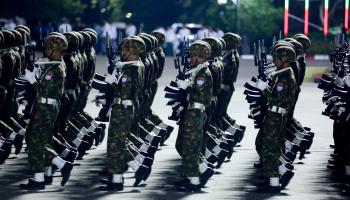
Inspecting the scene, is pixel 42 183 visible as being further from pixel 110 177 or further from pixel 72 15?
pixel 72 15

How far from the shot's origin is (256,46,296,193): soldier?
818 inches

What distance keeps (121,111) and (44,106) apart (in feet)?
3.70

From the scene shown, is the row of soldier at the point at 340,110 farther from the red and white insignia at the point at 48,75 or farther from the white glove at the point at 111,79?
the red and white insignia at the point at 48,75

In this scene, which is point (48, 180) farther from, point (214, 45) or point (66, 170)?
point (214, 45)

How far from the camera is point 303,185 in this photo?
72.2 feet

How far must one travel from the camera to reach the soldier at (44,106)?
811 inches

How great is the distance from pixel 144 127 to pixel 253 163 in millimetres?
2215

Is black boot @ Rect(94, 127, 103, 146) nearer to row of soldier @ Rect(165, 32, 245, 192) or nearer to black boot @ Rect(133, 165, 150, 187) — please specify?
row of soldier @ Rect(165, 32, 245, 192)

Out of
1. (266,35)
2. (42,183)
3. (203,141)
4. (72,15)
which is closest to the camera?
(42,183)

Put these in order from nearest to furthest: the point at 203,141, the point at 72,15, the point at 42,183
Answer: the point at 42,183 → the point at 203,141 → the point at 72,15

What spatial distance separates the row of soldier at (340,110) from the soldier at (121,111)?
3.35m

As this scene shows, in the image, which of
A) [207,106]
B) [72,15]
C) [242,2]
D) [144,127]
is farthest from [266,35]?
[207,106]

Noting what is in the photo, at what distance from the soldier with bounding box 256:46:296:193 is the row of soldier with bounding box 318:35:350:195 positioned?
44.7 inches

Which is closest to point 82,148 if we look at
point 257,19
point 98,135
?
point 98,135
